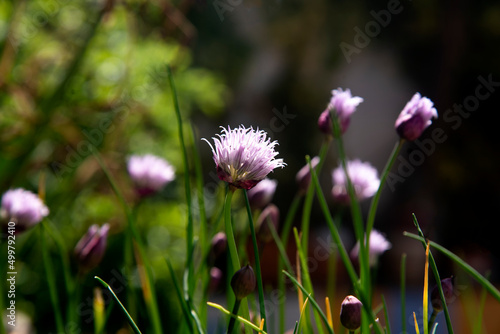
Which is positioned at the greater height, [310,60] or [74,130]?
[310,60]

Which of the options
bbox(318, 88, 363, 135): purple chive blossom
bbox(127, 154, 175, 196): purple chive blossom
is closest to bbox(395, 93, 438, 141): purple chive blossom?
bbox(318, 88, 363, 135): purple chive blossom

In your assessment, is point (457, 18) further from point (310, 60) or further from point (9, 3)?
point (9, 3)

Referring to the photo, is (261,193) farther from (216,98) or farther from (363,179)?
Answer: (216,98)

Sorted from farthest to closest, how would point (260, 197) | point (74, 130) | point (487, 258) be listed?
point (487, 258)
point (74, 130)
point (260, 197)

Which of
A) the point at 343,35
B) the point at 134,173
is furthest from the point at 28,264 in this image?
the point at 343,35

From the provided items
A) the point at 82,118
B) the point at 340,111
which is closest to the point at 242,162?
the point at 340,111

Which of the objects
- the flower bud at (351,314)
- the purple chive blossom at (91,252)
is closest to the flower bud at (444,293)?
the flower bud at (351,314)
